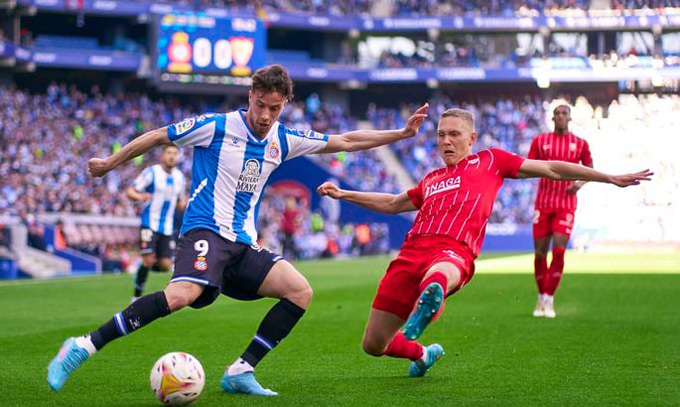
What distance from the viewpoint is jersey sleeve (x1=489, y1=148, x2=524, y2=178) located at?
7.55 meters

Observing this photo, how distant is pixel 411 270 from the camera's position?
24.3 ft

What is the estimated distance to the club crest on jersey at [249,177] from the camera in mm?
7410

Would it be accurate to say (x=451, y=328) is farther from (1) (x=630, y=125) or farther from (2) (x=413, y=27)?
(2) (x=413, y=27)

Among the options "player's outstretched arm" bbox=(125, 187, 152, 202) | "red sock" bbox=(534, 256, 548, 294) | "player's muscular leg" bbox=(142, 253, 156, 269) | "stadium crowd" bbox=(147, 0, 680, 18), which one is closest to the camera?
"red sock" bbox=(534, 256, 548, 294)

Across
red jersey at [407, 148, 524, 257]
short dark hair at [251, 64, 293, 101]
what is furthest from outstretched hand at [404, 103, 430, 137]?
short dark hair at [251, 64, 293, 101]

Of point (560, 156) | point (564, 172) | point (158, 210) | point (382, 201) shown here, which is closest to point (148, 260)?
point (158, 210)

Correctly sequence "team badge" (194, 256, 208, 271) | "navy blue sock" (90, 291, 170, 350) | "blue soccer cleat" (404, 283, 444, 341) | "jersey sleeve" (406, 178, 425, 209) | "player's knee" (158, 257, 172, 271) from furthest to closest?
"player's knee" (158, 257, 172, 271) → "jersey sleeve" (406, 178, 425, 209) → "team badge" (194, 256, 208, 271) → "navy blue sock" (90, 291, 170, 350) → "blue soccer cleat" (404, 283, 444, 341)

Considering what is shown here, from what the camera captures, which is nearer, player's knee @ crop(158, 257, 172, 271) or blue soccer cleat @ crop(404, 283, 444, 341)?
blue soccer cleat @ crop(404, 283, 444, 341)

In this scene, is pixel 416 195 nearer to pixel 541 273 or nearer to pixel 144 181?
pixel 541 273

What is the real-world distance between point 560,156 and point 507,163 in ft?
18.0

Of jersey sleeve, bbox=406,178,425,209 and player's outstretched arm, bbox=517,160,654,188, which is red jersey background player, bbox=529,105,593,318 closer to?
jersey sleeve, bbox=406,178,425,209

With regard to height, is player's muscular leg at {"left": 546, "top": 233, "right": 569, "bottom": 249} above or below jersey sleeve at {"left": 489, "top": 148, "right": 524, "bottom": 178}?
below

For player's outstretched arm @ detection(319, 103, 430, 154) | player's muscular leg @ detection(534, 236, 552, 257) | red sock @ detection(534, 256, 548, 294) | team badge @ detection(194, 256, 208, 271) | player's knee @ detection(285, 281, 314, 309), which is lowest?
red sock @ detection(534, 256, 548, 294)

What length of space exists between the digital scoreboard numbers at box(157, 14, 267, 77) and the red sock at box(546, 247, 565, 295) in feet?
91.0
